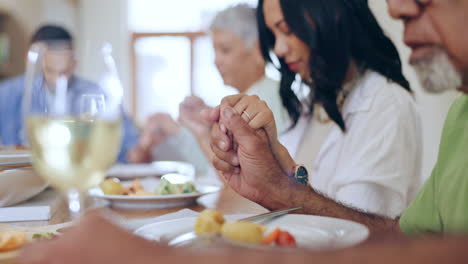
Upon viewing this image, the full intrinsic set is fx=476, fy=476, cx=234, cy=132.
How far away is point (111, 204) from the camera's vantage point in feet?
3.24

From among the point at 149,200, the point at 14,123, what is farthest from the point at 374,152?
the point at 14,123

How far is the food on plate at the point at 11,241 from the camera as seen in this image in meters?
0.49

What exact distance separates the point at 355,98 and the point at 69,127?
35.1 inches

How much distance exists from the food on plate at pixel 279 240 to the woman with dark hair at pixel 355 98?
2.01 ft

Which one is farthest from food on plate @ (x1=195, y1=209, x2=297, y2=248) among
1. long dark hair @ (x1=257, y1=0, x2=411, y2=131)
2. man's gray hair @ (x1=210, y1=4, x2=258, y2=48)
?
man's gray hair @ (x1=210, y1=4, x2=258, y2=48)

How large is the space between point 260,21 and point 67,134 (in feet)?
3.27

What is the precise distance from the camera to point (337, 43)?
115cm

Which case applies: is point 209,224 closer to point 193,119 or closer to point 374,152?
point 374,152

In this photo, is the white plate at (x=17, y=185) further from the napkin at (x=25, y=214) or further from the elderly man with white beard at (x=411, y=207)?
the elderly man with white beard at (x=411, y=207)

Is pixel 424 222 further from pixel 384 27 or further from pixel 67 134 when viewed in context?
pixel 67 134

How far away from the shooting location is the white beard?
58cm

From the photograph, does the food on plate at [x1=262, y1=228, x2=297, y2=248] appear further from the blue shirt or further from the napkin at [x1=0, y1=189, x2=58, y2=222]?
the blue shirt

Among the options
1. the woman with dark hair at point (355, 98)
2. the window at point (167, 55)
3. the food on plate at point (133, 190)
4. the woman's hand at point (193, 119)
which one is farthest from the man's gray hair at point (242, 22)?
the window at point (167, 55)

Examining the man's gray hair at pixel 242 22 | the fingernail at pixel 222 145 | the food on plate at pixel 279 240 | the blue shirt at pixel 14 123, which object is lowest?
the blue shirt at pixel 14 123
